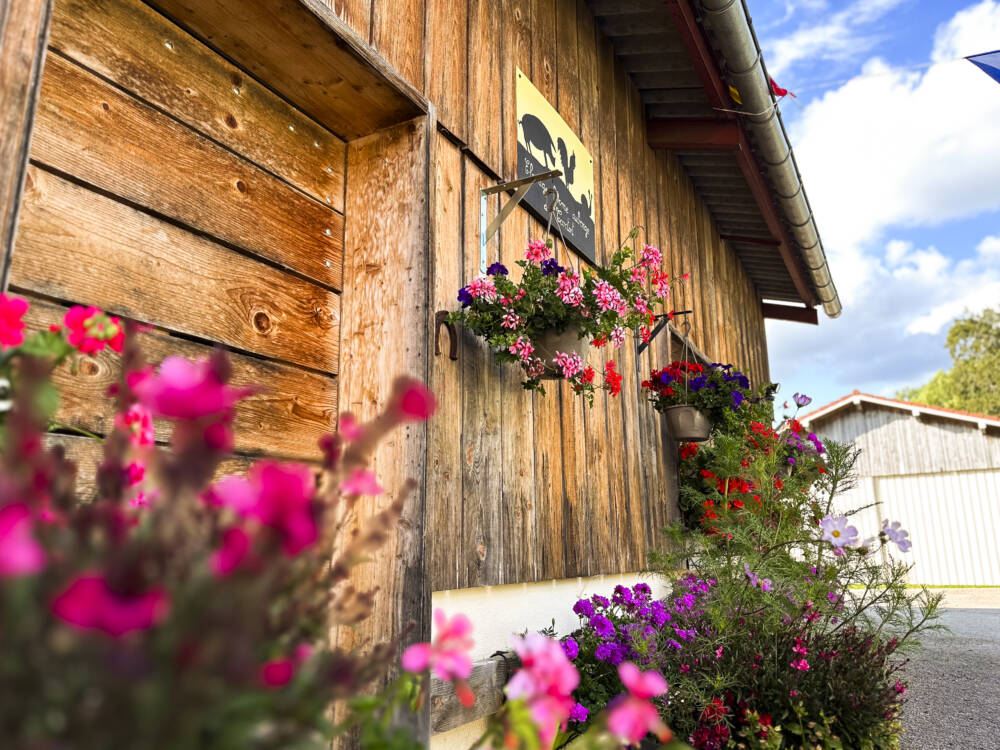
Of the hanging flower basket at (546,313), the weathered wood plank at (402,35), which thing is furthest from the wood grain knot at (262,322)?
the weathered wood plank at (402,35)

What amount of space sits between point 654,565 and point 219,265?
2.61m

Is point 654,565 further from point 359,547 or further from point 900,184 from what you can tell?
point 900,184

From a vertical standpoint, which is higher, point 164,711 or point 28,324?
point 28,324

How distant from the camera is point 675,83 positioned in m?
4.48

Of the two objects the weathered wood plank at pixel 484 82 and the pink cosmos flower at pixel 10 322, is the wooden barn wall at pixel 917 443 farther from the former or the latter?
the pink cosmos flower at pixel 10 322

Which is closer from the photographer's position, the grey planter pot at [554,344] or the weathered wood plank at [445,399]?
the weathered wood plank at [445,399]

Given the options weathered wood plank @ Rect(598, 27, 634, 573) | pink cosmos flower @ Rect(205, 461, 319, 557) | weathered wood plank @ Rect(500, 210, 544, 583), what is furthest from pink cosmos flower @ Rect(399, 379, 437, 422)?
weathered wood plank @ Rect(598, 27, 634, 573)

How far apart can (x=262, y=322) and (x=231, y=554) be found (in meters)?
1.55

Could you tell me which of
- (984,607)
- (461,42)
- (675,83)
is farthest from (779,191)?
(984,607)

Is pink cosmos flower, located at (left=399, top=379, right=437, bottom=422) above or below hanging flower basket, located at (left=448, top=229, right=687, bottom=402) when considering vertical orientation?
below

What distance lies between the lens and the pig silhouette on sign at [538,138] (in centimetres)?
297

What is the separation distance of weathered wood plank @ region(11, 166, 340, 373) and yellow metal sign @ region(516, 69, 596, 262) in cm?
122

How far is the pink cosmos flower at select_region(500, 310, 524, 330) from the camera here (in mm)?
2201

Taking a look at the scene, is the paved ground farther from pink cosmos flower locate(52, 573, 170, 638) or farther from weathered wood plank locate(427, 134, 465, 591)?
pink cosmos flower locate(52, 573, 170, 638)
